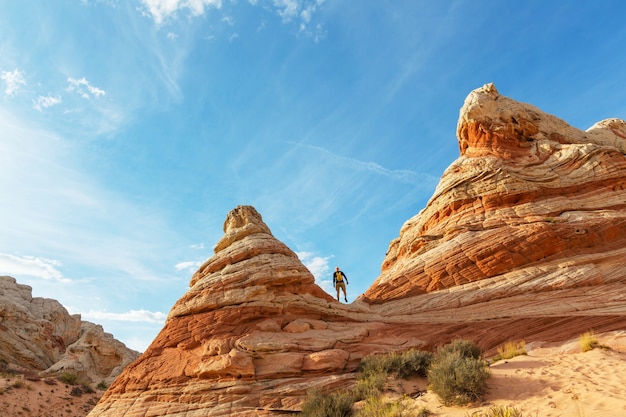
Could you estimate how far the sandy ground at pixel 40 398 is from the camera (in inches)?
998

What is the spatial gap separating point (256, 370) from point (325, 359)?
2.49m

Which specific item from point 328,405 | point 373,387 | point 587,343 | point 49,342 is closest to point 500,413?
point 373,387

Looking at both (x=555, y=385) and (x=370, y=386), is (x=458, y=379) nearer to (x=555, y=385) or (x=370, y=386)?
(x=555, y=385)

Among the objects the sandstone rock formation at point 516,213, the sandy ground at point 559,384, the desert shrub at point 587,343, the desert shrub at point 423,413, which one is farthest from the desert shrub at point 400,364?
the sandstone rock formation at point 516,213

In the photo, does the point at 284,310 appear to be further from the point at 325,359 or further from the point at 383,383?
the point at 383,383

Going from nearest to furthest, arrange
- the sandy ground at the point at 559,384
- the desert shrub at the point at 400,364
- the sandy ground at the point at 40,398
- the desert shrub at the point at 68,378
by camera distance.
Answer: the sandy ground at the point at 559,384 → the desert shrub at the point at 400,364 → the sandy ground at the point at 40,398 → the desert shrub at the point at 68,378

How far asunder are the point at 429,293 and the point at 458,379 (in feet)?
27.4

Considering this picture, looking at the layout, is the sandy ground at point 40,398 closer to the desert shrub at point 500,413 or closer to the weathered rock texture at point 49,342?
the weathered rock texture at point 49,342

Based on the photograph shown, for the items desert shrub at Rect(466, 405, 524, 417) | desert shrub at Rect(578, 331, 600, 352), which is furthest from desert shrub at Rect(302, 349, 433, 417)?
desert shrub at Rect(578, 331, 600, 352)

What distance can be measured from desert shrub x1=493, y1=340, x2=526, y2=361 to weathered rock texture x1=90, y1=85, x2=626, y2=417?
73cm

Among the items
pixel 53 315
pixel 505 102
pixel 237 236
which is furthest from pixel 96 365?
pixel 505 102

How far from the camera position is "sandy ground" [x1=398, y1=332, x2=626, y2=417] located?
9.88 m

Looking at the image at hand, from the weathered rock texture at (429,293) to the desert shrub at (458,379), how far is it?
12.3ft

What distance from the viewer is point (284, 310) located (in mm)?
17625
